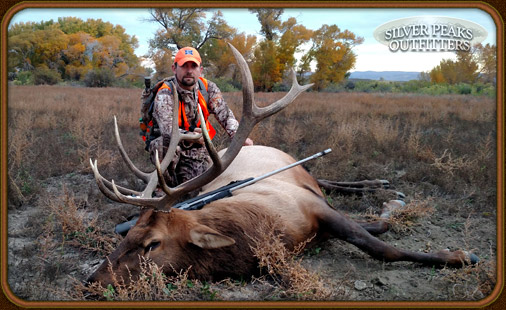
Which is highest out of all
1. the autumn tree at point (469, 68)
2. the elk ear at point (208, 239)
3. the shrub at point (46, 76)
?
the shrub at point (46, 76)

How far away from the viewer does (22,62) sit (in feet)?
49.6

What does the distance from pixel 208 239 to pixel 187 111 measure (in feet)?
7.14

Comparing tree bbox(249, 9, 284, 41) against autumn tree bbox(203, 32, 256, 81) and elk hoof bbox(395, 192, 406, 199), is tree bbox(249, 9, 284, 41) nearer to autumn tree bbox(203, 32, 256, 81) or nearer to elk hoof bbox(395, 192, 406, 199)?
autumn tree bbox(203, 32, 256, 81)

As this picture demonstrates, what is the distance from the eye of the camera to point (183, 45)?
39.7ft

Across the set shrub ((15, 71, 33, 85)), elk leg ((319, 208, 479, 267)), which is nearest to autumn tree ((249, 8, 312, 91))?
shrub ((15, 71, 33, 85))

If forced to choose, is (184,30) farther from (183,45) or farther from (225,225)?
(225,225)

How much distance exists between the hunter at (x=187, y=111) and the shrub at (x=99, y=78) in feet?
55.4

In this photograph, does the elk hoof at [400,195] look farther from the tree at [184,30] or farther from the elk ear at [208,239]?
the tree at [184,30]

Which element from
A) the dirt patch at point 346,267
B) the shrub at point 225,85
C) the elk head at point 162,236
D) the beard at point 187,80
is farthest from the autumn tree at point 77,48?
the elk head at point 162,236

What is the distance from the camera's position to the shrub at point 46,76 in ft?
60.3

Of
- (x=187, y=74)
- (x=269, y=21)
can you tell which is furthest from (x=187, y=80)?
(x=269, y=21)

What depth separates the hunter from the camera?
15.1 feet

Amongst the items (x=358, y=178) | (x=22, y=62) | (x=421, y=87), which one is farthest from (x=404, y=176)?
(x=421, y=87)

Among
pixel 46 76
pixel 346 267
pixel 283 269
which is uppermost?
pixel 46 76
